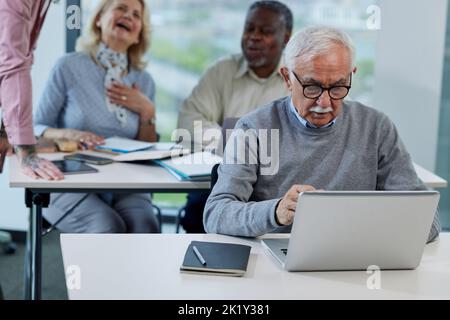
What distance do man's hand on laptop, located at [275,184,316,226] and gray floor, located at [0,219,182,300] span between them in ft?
5.88

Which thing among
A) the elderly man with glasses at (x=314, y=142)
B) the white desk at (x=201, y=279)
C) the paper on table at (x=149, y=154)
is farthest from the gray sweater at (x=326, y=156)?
the paper on table at (x=149, y=154)

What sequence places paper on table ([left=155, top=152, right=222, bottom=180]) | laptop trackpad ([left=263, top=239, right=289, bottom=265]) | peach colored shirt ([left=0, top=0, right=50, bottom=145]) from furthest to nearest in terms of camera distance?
paper on table ([left=155, top=152, right=222, bottom=180])
peach colored shirt ([left=0, top=0, right=50, bottom=145])
laptop trackpad ([left=263, top=239, right=289, bottom=265])

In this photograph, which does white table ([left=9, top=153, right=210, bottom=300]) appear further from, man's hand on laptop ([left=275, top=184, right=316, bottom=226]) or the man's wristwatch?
man's hand on laptop ([left=275, top=184, right=316, bottom=226])

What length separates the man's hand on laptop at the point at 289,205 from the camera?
200 centimetres

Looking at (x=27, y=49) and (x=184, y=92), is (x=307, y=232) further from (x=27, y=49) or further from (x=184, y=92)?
(x=184, y=92)

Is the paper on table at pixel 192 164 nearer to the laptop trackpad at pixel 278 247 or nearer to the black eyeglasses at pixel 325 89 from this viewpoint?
the black eyeglasses at pixel 325 89

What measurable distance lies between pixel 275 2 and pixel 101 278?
228 centimetres

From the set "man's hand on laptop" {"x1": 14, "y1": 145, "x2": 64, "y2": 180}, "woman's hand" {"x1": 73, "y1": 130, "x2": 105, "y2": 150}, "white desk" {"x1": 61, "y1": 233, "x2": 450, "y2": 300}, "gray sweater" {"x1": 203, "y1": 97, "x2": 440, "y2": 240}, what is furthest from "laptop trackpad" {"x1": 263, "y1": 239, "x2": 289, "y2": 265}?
"woman's hand" {"x1": 73, "y1": 130, "x2": 105, "y2": 150}

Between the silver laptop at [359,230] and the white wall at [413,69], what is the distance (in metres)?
2.34

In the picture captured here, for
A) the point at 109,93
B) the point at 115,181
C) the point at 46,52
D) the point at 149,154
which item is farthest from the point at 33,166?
the point at 46,52

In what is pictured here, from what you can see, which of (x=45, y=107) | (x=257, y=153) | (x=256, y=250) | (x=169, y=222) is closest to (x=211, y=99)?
(x=45, y=107)

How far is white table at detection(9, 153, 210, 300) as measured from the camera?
282 cm

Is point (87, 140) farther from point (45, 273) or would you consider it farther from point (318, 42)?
point (318, 42)

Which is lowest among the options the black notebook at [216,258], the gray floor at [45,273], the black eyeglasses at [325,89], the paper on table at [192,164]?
the gray floor at [45,273]
